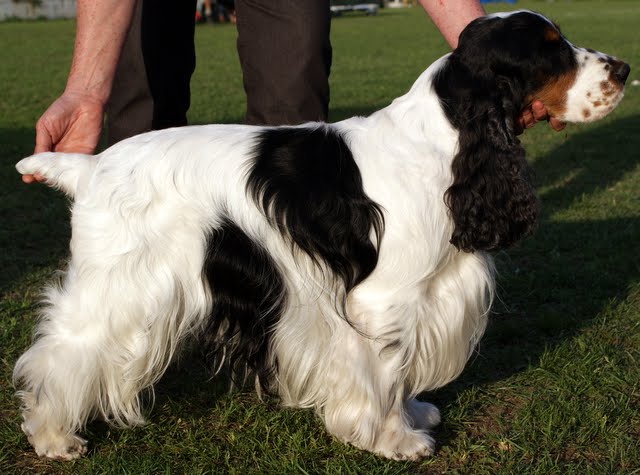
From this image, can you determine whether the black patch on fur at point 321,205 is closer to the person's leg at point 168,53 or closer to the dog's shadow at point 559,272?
the dog's shadow at point 559,272

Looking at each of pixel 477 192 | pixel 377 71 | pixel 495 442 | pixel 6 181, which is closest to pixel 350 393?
pixel 495 442

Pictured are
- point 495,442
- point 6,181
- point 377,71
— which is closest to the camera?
point 495,442

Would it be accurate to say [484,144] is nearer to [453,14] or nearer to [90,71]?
[453,14]

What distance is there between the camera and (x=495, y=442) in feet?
10.2

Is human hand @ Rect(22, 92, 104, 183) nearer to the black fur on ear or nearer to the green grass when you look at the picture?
the green grass

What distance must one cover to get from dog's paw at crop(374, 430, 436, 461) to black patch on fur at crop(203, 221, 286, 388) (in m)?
0.49

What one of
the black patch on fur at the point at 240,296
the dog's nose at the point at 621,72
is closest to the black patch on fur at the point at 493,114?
the dog's nose at the point at 621,72

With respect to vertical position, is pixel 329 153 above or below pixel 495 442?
above

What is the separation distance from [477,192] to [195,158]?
3.10 ft

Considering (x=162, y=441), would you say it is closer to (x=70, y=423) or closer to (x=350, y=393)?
(x=70, y=423)

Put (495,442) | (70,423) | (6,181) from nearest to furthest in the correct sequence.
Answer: (70,423)
(495,442)
(6,181)

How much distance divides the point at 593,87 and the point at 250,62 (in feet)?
5.06

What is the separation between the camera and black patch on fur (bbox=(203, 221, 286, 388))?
2.77 metres

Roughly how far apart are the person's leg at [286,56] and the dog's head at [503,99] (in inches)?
34.5
